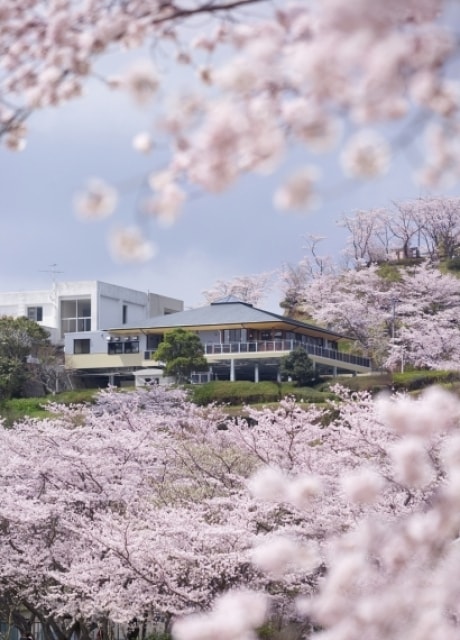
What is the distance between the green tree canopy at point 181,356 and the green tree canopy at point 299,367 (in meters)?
2.64

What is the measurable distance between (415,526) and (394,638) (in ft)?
0.96

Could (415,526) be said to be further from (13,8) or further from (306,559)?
(13,8)

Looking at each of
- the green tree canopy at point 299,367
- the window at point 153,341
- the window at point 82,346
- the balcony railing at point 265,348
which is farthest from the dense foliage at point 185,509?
the window at point 82,346

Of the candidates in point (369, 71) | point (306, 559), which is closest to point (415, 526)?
point (306, 559)

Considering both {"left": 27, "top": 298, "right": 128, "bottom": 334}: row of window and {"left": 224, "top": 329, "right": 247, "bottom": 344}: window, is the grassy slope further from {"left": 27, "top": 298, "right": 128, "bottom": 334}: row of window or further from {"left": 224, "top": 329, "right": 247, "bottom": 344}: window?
{"left": 27, "top": 298, "right": 128, "bottom": 334}: row of window

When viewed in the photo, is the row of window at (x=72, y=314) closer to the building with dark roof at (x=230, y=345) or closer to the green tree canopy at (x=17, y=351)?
the building with dark roof at (x=230, y=345)

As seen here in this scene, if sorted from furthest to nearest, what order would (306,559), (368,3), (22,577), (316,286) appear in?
(316,286) < (22,577) < (306,559) < (368,3)

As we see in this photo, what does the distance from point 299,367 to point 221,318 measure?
514cm

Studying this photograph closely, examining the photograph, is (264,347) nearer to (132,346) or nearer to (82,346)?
(132,346)

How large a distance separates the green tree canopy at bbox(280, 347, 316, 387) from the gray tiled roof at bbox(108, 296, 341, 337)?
2.80m

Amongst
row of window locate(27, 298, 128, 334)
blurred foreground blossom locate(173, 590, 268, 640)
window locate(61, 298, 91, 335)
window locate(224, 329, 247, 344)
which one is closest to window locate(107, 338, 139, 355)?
window locate(224, 329, 247, 344)

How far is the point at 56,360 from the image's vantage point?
38.2m

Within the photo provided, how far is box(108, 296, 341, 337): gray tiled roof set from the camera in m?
38.5

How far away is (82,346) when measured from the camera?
4172 centimetres
